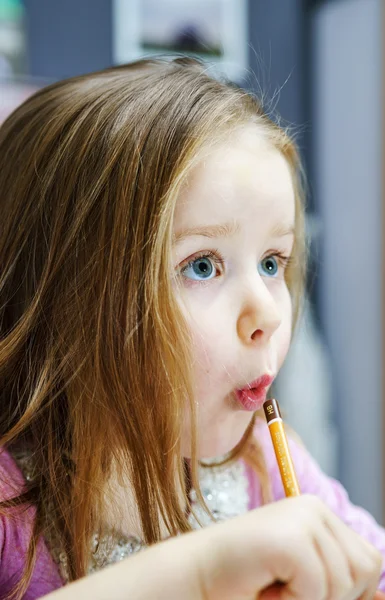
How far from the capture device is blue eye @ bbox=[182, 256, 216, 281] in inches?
19.3

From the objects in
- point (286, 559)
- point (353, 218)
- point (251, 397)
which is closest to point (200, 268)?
point (251, 397)

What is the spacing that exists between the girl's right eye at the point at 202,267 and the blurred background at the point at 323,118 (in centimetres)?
105

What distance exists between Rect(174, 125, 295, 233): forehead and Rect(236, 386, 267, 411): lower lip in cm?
13

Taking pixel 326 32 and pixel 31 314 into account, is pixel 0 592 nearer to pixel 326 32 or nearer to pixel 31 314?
pixel 31 314

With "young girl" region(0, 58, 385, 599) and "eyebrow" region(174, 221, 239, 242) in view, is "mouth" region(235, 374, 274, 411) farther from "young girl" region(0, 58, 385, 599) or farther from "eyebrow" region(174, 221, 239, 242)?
"eyebrow" region(174, 221, 239, 242)

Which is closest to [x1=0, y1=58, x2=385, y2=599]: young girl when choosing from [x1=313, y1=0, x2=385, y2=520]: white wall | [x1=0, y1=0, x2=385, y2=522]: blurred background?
[x1=0, y1=0, x2=385, y2=522]: blurred background

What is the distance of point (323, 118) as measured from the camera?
1.80 m

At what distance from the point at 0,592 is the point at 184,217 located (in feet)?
1.02

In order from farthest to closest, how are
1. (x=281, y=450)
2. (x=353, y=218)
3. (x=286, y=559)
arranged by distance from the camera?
(x=353, y=218) < (x=281, y=450) < (x=286, y=559)

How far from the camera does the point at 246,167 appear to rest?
0.50 meters

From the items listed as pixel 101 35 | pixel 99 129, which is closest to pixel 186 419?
pixel 99 129

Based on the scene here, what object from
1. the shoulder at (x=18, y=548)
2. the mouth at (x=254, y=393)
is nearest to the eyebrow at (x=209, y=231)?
the mouth at (x=254, y=393)

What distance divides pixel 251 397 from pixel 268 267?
11 cm

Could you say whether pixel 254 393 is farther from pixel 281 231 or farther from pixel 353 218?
pixel 353 218
